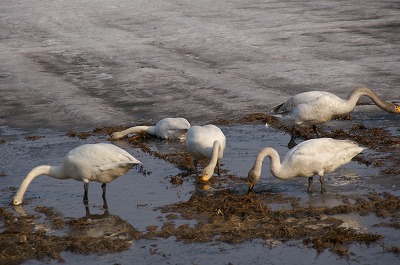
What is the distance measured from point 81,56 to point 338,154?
586 inches

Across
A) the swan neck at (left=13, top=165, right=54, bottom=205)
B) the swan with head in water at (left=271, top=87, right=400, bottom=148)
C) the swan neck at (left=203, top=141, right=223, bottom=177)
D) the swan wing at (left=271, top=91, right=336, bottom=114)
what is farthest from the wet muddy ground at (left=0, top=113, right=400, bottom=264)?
the swan wing at (left=271, top=91, right=336, bottom=114)

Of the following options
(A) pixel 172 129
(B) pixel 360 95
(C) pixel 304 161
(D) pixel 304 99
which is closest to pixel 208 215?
(C) pixel 304 161

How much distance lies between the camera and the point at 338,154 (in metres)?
12.6

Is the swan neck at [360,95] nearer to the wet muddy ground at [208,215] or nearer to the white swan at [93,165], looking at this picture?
the wet muddy ground at [208,215]

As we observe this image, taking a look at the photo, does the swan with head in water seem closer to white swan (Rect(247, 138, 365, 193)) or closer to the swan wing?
the swan wing

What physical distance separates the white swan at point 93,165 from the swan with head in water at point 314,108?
12.9 feet

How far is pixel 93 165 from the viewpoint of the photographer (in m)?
12.4

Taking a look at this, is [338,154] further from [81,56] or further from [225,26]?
[225,26]

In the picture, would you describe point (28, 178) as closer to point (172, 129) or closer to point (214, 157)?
point (214, 157)

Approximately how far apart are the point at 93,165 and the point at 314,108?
447 centimetres

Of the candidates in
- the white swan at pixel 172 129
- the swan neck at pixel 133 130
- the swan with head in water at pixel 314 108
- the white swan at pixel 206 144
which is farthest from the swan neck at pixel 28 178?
the swan with head in water at pixel 314 108

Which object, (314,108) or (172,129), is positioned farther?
(172,129)

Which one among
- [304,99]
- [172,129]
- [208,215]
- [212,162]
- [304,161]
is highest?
[304,99]

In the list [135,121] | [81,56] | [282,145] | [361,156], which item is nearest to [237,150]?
[282,145]
